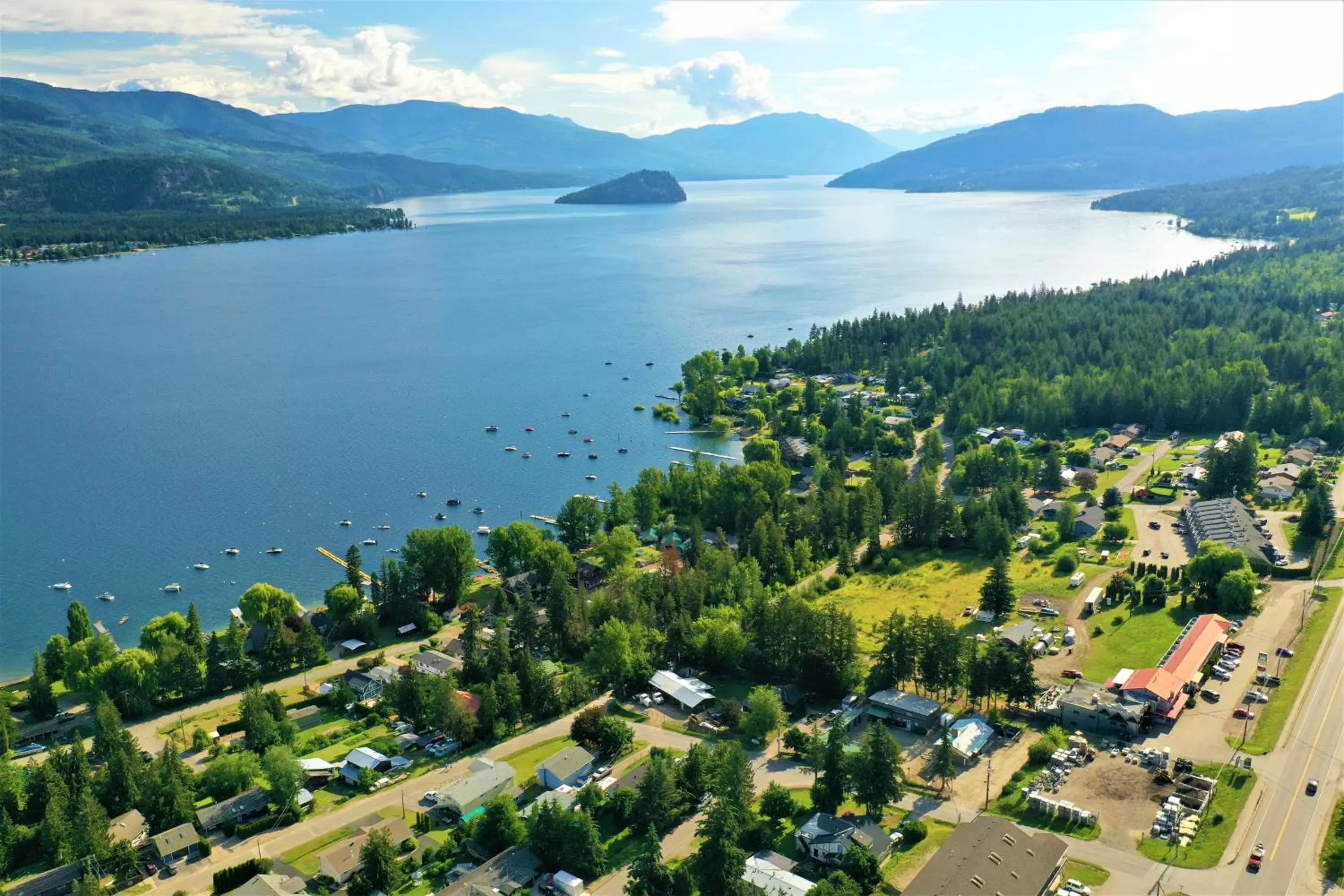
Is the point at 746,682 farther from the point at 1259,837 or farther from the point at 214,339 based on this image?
the point at 214,339

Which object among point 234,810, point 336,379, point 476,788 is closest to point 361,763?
point 234,810

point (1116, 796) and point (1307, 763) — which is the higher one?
point (1307, 763)

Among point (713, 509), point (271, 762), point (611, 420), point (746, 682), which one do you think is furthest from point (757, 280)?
point (271, 762)

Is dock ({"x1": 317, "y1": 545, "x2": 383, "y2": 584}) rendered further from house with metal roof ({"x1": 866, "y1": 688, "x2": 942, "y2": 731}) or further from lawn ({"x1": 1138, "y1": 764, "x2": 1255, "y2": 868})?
lawn ({"x1": 1138, "y1": 764, "x2": 1255, "y2": 868})

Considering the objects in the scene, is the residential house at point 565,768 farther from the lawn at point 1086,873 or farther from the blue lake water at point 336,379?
the blue lake water at point 336,379

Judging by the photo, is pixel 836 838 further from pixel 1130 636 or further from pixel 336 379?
pixel 336 379

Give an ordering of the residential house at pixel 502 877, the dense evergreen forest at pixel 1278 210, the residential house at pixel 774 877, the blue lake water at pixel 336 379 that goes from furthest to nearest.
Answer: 1. the dense evergreen forest at pixel 1278 210
2. the blue lake water at pixel 336 379
3. the residential house at pixel 502 877
4. the residential house at pixel 774 877

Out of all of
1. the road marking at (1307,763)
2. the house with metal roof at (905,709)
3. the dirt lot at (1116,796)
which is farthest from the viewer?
the house with metal roof at (905,709)

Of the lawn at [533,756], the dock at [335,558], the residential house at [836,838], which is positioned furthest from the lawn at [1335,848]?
the dock at [335,558]
